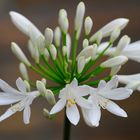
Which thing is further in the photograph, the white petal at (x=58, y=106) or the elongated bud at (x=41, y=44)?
the elongated bud at (x=41, y=44)

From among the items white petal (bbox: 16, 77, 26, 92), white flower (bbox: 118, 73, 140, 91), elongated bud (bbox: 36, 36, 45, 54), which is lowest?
white flower (bbox: 118, 73, 140, 91)

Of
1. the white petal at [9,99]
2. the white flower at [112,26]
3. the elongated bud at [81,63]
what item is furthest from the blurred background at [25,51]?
the elongated bud at [81,63]

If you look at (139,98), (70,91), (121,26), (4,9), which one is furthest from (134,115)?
(70,91)

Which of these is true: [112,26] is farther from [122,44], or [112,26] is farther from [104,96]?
[104,96]

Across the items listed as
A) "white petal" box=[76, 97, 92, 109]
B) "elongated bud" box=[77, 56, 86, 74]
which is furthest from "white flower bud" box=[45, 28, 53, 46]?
"white petal" box=[76, 97, 92, 109]

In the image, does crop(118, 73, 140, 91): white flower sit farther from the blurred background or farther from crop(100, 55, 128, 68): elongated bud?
the blurred background

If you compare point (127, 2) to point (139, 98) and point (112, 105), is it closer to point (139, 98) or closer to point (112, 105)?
point (139, 98)

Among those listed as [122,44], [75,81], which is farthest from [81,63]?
[122,44]

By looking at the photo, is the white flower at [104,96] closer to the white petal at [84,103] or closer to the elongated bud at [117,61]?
the white petal at [84,103]
